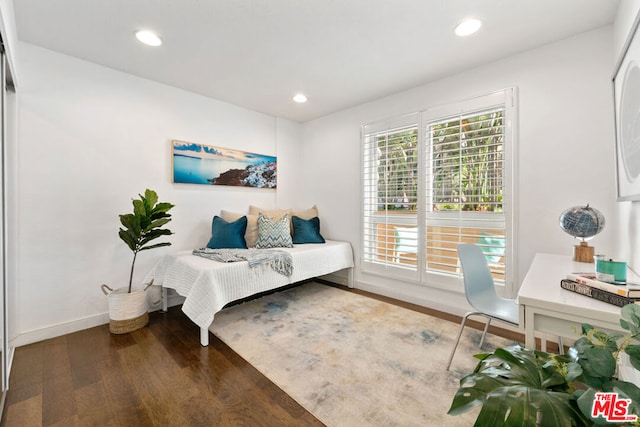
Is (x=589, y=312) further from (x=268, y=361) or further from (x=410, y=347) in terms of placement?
(x=268, y=361)

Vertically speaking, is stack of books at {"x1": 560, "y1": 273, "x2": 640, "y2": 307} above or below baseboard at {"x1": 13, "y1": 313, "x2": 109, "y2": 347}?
above

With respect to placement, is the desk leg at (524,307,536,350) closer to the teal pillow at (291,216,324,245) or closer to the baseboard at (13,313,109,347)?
the teal pillow at (291,216,324,245)

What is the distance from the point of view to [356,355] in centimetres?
207

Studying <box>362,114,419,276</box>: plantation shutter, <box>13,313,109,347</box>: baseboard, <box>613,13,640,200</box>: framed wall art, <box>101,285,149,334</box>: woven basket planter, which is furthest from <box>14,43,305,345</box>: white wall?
<box>613,13,640,200</box>: framed wall art

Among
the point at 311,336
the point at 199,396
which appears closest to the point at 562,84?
the point at 311,336

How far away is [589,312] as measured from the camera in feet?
3.23

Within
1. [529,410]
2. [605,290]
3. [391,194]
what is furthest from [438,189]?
[529,410]

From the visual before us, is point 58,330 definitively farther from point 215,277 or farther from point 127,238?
point 215,277

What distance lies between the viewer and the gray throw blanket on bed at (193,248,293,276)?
2.62 meters

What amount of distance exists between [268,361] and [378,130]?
8.98 ft

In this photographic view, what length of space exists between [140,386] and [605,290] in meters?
2.45

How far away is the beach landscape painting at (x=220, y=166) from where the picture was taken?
10.3 feet

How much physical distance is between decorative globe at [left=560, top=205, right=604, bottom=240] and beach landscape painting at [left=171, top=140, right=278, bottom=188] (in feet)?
10.6

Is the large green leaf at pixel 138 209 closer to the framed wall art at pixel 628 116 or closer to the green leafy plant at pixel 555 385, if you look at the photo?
the green leafy plant at pixel 555 385
